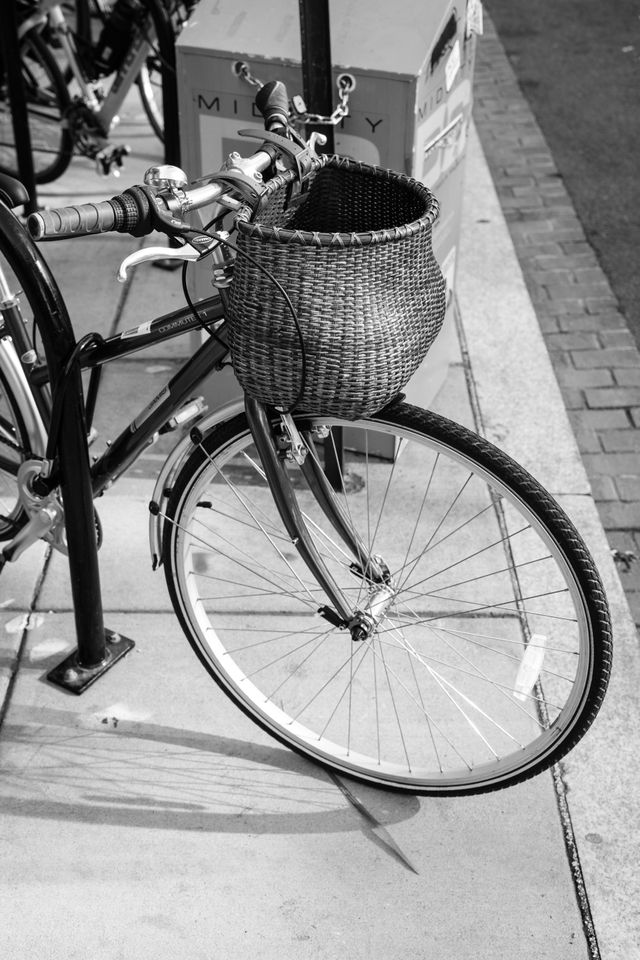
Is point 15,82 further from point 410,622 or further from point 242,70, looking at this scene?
point 410,622

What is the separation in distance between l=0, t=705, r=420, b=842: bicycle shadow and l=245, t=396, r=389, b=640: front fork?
496 mm

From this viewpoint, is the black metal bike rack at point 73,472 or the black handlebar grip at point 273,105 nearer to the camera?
the black handlebar grip at point 273,105

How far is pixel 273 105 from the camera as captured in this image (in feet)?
7.50

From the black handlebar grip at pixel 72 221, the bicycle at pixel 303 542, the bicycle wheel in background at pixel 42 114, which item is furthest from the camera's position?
the bicycle wheel in background at pixel 42 114

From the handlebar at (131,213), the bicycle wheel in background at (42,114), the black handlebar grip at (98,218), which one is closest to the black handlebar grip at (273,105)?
the handlebar at (131,213)

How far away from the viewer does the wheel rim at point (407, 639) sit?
8.48 ft

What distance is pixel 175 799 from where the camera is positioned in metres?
2.67

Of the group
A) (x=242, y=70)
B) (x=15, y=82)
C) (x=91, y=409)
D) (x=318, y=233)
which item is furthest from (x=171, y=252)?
(x=15, y=82)

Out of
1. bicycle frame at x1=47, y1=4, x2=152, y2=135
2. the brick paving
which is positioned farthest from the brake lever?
bicycle frame at x1=47, y1=4, x2=152, y2=135

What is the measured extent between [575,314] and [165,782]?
3.11 m

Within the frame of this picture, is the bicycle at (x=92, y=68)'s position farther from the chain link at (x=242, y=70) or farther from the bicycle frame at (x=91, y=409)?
the bicycle frame at (x=91, y=409)

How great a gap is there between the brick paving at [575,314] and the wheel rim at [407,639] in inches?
18.2

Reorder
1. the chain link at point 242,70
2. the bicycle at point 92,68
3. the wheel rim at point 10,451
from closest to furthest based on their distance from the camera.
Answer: the wheel rim at point 10,451, the chain link at point 242,70, the bicycle at point 92,68

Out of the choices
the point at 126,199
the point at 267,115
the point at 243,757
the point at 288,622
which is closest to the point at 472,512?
the point at 288,622
